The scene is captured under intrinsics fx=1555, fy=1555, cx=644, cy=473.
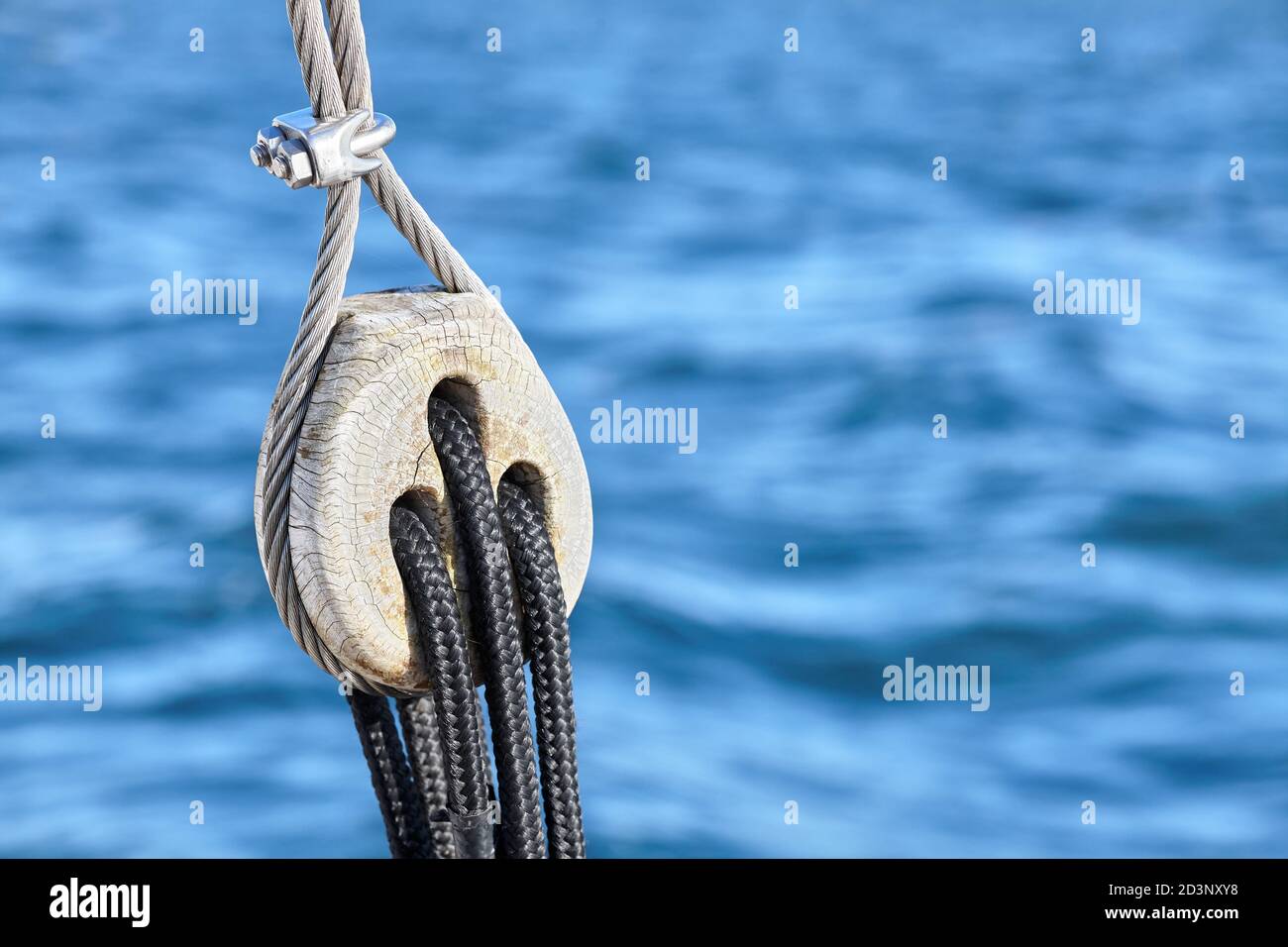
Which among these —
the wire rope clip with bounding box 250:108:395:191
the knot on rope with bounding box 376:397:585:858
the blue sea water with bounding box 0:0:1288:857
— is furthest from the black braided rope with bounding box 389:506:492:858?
the blue sea water with bounding box 0:0:1288:857

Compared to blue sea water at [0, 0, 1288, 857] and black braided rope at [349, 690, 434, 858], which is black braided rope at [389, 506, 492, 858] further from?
blue sea water at [0, 0, 1288, 857]

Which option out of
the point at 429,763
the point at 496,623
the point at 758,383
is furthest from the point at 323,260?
the point at 758,383

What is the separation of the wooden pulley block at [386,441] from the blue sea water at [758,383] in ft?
8.83

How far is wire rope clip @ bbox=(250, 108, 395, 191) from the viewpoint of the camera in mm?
952

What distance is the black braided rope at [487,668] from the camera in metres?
1.04

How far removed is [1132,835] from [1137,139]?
15.6 ft

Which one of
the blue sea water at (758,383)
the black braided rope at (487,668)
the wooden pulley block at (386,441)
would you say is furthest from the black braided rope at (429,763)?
the blue sea water at (758,383)

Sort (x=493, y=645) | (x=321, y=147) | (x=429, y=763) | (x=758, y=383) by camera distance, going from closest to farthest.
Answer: (x=321, y=147) < (x=493, y=645) < (x=429, y=763) < (x=758, y=383)

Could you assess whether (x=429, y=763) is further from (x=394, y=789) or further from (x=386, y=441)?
(x=386, y=441)

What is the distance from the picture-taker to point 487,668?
1.07 metres

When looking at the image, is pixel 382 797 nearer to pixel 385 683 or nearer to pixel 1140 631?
pixel 385 683

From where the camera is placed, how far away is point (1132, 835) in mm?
3934

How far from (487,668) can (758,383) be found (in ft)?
15.1

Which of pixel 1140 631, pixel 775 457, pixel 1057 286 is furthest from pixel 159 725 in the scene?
pixel 1057 286
